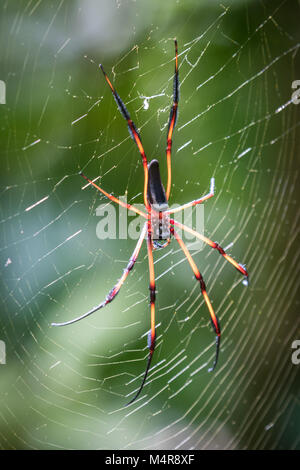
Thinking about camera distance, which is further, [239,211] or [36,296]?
[239,211]

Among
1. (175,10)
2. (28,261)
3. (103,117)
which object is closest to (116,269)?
(28,261)

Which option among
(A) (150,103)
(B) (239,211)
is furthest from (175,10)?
(B) (239,211)

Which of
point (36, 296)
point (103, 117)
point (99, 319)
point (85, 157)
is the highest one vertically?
point (103, 117)

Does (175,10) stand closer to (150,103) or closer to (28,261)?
(150,103)

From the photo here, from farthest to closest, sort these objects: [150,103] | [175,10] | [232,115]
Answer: [232,115]
[175,10]
[150,103]

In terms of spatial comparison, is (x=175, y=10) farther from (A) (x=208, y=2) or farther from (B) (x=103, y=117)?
(B) (x=103, y=117)

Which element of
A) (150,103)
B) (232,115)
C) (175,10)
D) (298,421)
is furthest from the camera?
(298,421)

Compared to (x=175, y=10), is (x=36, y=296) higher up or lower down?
lower down
